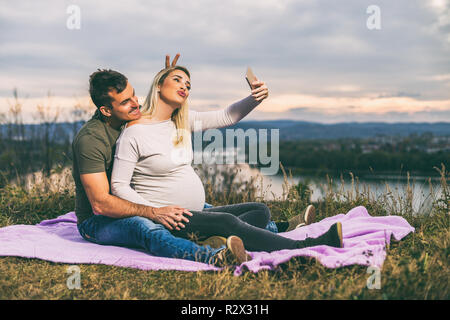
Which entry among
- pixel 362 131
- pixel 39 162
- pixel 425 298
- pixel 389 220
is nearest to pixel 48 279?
pixel 425 298

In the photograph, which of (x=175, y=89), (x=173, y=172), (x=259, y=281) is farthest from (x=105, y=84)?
(x=259, y=281)

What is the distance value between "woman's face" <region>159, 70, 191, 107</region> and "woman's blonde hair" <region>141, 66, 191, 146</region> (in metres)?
0.05

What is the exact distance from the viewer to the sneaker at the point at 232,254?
283 cm

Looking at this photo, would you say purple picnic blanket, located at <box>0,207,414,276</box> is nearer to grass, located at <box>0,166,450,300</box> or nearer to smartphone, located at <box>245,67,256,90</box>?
grass, located at <box>0,166,450,300</box>

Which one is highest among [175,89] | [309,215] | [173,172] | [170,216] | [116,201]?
[175,89]

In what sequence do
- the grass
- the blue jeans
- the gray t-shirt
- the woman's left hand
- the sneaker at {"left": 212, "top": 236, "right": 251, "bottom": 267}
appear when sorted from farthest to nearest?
the woman's left hand
the gray t-shirt
the blue jeans
the sneaker at {"left": 212, "top": 236, "right": 251, "bottom": 267}
the grass

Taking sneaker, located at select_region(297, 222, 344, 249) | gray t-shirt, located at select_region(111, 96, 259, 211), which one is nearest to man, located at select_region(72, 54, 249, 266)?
gray t-shirt, located at select_region(111, 96, 259, 211)

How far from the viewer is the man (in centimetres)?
308

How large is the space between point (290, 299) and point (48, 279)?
177 centimetres

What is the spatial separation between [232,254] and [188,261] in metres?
0.39

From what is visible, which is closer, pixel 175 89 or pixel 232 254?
pixel 232 254

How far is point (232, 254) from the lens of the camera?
287cm

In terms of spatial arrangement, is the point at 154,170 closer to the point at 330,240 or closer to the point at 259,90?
the point at 259,90
